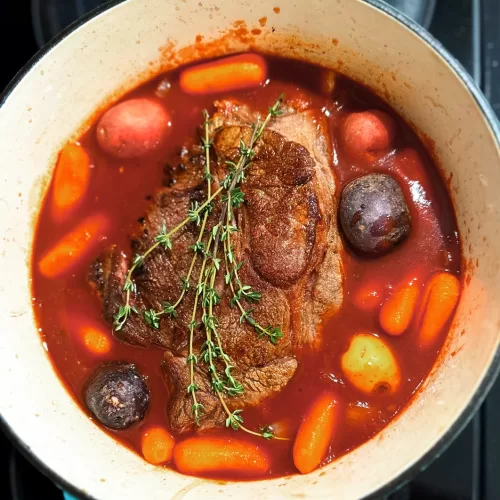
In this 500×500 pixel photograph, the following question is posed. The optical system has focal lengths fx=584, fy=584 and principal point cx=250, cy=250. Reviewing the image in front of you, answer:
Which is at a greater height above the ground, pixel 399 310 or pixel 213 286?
pixel 213 286

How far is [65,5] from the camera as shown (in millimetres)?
2814

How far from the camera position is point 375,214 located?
2225mm

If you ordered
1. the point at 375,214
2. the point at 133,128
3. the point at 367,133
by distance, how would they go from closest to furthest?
the point at 375,214 → the point at 367,133 → the point at 133,128

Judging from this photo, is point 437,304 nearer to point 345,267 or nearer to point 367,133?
point 345,267

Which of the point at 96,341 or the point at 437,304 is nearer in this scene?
the point at 437,304

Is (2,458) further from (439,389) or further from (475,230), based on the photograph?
(475,230)

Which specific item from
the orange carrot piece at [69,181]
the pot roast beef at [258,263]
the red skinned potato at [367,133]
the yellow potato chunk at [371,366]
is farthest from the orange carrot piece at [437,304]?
the orange carrot piece at [69,181]

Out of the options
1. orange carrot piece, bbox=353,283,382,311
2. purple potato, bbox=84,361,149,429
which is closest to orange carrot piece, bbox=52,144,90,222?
purple potato, bbox=84,361,149,429

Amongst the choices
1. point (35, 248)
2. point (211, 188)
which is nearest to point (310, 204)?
point (211, 188)

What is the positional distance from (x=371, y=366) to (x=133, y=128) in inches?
54.3

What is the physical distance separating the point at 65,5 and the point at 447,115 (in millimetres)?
1873

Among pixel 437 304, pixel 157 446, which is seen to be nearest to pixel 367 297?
pixel 437 304

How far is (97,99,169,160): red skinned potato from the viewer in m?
2.46

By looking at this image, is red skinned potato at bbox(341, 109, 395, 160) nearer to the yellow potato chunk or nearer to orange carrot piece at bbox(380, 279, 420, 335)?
orange carrot piece at bbox(380, 279, 420, 335)
